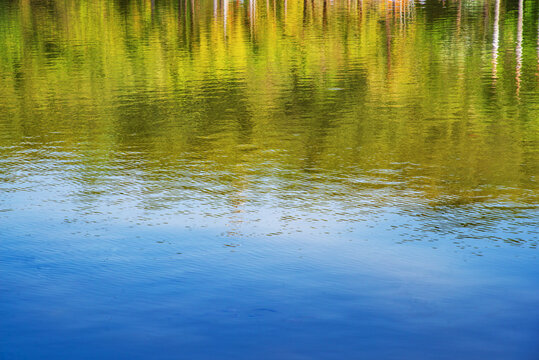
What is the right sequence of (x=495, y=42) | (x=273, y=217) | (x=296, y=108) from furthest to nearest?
(x=495, y=42), (x=296, y=108), (x=273, y=217)

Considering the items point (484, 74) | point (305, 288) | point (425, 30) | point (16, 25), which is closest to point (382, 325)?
point (305, 288)

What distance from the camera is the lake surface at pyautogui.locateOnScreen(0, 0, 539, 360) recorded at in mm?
7996

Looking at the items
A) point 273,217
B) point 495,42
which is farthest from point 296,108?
point 495,42

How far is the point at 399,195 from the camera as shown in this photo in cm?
1290

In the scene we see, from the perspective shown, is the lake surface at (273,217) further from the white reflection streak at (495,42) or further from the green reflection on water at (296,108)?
the white reflection streak at (495,42)

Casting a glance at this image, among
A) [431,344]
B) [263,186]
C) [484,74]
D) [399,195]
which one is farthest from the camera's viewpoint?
[484,74]

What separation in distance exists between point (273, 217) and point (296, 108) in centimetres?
1151

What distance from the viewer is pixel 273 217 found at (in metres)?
11.9

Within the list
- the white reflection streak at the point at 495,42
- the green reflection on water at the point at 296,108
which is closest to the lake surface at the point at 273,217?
the green reflection on water at the point at 296,108

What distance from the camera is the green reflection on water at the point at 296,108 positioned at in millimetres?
14867

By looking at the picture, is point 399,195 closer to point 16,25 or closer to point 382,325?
point 382,325

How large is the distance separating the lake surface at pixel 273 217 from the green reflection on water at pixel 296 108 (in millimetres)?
116

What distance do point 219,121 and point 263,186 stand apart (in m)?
7.56

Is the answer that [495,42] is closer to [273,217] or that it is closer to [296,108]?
[296,108]
